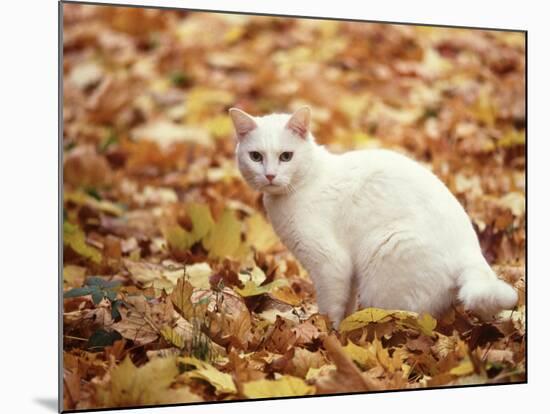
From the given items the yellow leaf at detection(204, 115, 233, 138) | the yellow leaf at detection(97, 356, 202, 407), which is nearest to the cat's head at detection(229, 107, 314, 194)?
the yellow leaf at detection(97, 356, 202, 407)

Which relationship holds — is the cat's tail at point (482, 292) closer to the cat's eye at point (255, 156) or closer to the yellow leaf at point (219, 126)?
the cat's eye at point (255, 156)

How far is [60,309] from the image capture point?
2703 mm

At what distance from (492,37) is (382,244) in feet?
4.43

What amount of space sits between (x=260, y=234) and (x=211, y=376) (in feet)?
4.58

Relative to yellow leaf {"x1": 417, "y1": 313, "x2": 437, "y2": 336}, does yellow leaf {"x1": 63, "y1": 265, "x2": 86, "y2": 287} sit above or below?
above

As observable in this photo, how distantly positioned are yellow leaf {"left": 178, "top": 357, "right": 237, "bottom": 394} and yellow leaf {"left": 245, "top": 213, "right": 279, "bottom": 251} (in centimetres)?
122

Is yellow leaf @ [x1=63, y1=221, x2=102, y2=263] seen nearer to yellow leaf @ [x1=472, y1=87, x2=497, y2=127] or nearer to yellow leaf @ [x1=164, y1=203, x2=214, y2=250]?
yellow leaf @ [x1=164, y1=203, x2=214, y2=250]

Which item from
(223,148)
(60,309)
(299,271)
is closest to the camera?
(60,309)

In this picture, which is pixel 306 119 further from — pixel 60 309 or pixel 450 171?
pixel 450 171

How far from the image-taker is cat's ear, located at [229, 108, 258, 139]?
9.74 ft

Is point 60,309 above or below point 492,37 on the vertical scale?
below

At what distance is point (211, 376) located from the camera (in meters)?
2.80

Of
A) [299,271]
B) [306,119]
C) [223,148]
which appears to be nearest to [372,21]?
[306,119]

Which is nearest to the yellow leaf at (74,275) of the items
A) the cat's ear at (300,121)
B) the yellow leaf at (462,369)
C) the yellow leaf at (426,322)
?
the cat's ear at (300,121)
